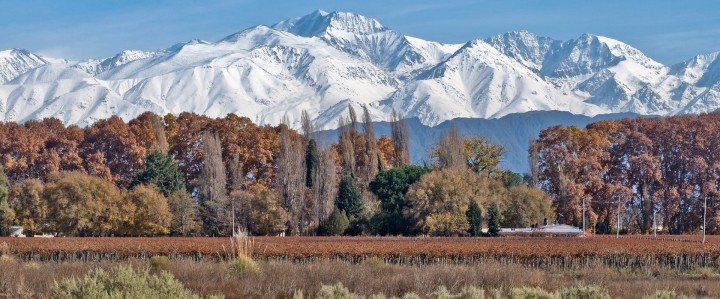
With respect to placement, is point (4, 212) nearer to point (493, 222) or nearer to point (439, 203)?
point (439, 203)

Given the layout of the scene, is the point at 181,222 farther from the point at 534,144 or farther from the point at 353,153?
the point at 534,144

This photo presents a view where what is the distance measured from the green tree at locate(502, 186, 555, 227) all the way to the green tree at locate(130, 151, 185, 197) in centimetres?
2647

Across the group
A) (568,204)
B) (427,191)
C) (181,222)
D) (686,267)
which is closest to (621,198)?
(568,204)

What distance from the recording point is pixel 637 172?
10094 cm

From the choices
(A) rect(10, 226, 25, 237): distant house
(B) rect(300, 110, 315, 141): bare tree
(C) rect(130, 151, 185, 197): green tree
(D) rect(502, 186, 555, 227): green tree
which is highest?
(B) rect(300, 110, 315, 141): bare tree

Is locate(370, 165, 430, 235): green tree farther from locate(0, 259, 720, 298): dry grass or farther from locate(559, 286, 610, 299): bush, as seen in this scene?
locate(559, 286, 610, 299): bush

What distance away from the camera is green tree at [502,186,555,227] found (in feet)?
309

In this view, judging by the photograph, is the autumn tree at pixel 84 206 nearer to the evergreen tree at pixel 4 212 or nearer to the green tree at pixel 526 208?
the evergreen tree at pixel 4 212

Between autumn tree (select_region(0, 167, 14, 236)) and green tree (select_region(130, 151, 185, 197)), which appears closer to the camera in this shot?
autumn tree (select_region(0, 167, 14, 236))

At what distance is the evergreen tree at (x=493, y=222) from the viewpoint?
8906cm

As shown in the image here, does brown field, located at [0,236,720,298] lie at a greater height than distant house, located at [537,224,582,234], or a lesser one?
lesser

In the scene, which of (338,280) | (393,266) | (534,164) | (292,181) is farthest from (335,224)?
(338,280)

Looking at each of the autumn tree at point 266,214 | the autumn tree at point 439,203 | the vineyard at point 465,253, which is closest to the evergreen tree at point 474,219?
the autumn tree at point 439,203

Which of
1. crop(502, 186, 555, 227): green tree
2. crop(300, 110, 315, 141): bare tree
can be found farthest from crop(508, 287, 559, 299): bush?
crop(300, 110, 315, 141): bare tree
